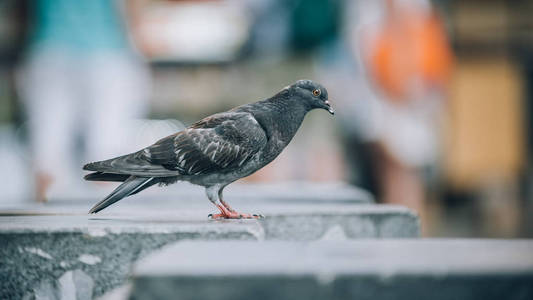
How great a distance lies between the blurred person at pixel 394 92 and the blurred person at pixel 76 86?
266 centimetres

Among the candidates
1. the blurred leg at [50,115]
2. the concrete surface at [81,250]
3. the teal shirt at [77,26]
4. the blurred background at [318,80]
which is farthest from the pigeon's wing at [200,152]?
the teal shirt at [77,26]

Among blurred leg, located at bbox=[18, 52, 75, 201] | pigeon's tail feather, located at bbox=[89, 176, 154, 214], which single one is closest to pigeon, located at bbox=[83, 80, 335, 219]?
pigeon's tail feather, located at bbox=[89, 176, 154, 214]

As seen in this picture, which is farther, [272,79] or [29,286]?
[272,79]

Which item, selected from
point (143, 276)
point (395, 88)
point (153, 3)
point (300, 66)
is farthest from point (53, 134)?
point (143, 276)

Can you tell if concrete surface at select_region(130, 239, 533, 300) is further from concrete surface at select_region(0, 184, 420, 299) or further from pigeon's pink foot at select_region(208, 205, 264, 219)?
pigeon's pink foot at select_region(208, 205, 264, 219)

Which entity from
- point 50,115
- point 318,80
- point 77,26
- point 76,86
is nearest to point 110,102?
point 76,86

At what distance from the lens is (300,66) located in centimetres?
1261

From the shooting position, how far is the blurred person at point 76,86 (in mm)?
8617

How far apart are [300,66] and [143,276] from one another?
34.7 feet

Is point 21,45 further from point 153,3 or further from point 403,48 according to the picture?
point 403,48

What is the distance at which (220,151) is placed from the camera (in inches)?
144

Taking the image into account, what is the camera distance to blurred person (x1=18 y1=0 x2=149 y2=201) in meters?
8.62

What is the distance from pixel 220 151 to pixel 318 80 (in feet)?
28.2

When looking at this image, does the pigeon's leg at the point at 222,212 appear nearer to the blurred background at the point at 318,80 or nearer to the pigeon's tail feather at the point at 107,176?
the pigeon's tail feather at the point at 107,176
